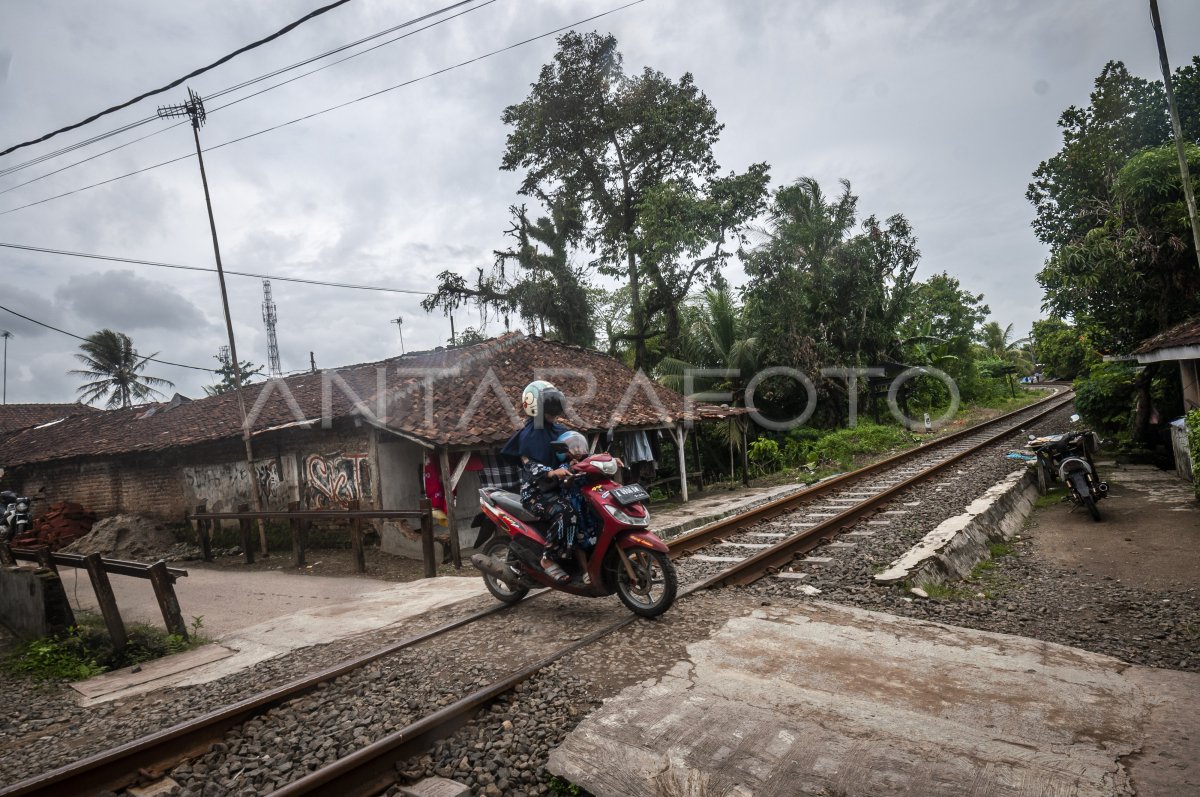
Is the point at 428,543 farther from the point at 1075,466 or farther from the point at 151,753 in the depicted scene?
the point at 1075,466

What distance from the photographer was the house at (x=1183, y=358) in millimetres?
9742

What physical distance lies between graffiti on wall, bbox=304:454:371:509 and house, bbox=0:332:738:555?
30 mm

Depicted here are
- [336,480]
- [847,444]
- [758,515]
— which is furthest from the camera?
[847,444]

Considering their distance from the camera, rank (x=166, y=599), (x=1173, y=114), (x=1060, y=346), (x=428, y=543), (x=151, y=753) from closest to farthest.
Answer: (x=151, y=753)
(x=166, y=599)
(x=428, y=543)
(x=1173, y=114)
(x=1060, y=346)

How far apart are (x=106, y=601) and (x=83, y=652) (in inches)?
20.8

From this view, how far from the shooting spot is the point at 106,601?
602 centimetres

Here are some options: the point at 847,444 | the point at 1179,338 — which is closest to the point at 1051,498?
the point at 1179,338

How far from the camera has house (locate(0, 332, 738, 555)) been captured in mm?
11352

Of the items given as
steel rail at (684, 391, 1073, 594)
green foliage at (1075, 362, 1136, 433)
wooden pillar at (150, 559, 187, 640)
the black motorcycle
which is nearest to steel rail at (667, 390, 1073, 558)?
steel rail at (684, 391, 1073, 594)

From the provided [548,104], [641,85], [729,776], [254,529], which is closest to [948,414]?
[641,85]

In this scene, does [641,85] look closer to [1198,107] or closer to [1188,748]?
[1198,107]

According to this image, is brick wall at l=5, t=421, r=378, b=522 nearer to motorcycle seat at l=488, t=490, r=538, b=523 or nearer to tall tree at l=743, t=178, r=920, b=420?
motorcycle seat at l=488, t=490, r=538, b=523

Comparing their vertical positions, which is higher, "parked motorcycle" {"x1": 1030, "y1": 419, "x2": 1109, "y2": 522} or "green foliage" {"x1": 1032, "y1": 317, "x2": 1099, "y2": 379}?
"green foliage" {"x1": 1032, "y1": 317, "x2": 1099, "y2": 379}

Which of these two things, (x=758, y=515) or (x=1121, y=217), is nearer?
(x=758, y=515)
